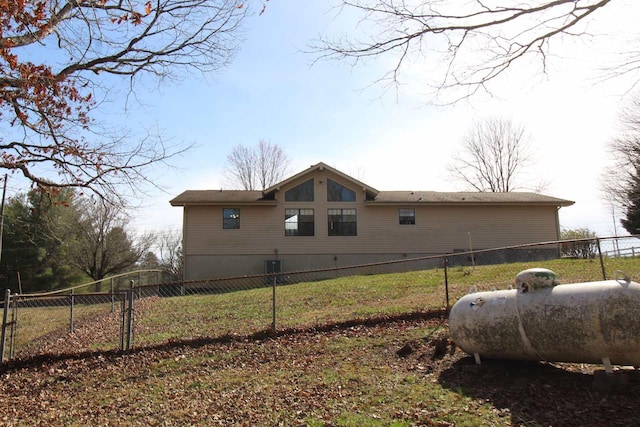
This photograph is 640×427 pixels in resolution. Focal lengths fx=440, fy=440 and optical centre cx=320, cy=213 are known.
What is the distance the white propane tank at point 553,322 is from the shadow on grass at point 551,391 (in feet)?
0.68

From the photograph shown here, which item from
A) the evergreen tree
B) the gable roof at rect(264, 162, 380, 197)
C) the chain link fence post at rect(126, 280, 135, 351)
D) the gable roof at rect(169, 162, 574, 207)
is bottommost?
the chain link fence post at rect(126, 280, 135, 351)

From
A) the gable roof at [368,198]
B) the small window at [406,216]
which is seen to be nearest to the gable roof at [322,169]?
the gable roof at [368,198]

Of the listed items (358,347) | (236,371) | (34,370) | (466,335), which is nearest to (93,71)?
(34,370)

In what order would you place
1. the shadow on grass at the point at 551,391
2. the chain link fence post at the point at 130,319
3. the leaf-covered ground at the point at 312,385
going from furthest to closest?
the chain link fence post at the point at 130,319, the leaf-covered ground at the point at 312,385, the shadow on grass at the point at 551,391

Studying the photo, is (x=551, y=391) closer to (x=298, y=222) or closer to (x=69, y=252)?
(x=298, y=222)

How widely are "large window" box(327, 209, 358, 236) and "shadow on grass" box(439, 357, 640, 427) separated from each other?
1805 centimetres

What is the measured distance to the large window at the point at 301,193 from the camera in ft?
78.6

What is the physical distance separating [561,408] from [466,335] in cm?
159

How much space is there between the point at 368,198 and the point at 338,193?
1.73 metres

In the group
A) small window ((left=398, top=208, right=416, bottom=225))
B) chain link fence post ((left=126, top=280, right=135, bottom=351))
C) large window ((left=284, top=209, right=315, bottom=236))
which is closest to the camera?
chain link fence post ((left=126, top=280, right=135, bottom=351))

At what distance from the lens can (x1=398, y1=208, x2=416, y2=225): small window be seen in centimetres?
2441

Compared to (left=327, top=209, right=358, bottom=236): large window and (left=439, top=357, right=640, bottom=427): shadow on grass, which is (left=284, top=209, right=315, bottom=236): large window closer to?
(left=327, top=209, right=358, bottom=236): large window

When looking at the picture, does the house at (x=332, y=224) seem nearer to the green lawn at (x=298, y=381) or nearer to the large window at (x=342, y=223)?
the large window at (x=342, y=223)

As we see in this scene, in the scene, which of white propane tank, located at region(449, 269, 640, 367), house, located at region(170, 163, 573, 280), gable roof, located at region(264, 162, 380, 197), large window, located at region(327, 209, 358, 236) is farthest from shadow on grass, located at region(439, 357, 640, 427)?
gable roof, located at region(264, 162, 380, 197)
